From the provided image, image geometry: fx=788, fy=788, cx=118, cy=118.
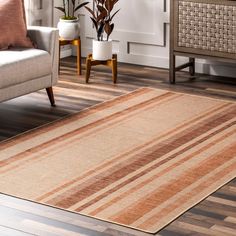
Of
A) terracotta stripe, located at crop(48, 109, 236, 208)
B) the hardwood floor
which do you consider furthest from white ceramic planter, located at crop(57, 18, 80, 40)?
terracotta stripe, located at crop(48, 109, 236, 208)

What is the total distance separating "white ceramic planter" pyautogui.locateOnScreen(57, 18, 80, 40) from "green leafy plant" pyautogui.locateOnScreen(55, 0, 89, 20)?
8cm

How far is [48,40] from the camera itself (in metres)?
5.42

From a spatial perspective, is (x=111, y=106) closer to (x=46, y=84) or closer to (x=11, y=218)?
(x=46, y=84)

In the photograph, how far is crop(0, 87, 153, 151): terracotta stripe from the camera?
475 cm

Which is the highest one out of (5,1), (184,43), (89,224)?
(5,1)

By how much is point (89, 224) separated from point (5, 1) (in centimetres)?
234

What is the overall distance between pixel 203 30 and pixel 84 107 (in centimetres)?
117

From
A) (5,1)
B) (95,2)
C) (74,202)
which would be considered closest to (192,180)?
(74,202)

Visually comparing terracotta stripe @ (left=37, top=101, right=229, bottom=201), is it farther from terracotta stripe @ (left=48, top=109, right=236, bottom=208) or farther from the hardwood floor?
the hardwood floor

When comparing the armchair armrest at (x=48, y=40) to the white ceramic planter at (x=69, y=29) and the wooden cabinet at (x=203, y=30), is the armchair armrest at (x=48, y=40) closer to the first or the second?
the white ceramic planter at (x=69, y=29)

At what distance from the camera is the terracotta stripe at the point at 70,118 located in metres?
4.75

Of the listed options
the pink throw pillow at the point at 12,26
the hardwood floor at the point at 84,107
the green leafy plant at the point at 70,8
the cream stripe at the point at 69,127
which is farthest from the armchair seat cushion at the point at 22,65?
the green leafy plant at the point at 70,8

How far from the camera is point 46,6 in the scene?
6.77m

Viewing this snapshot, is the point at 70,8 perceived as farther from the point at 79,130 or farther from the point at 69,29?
the point at 79,130
